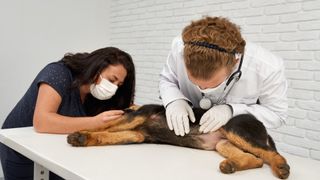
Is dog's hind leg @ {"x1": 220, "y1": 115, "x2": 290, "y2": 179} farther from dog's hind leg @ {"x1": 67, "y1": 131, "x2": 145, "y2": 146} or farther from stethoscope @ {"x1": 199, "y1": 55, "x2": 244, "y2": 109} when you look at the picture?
dog's hind leg @ {"x1": 67, "y1": 131, "x2": 145, "y2": 146}

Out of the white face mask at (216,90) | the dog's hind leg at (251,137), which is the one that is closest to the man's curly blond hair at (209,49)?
the white face mask at (216,90)

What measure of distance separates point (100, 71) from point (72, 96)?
172 mm

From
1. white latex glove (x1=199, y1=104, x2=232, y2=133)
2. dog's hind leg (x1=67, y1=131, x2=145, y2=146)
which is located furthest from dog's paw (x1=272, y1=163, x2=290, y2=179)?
dog's hind leg (x1=67, y1=131, x2=145, y2=146)

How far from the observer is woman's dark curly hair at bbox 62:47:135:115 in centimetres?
160

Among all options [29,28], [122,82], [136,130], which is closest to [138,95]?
[29,28]

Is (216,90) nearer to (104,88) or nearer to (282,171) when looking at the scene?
(282,171)

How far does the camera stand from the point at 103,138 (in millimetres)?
1255

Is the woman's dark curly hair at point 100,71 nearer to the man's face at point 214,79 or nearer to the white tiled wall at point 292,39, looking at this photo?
the man's face at point 214,79

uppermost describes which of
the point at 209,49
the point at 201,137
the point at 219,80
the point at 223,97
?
the point at 209,49

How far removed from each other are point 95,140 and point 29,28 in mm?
2118

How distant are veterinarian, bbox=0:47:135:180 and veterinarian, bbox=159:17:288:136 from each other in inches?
9.8

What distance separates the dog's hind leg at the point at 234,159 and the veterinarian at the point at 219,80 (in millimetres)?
83

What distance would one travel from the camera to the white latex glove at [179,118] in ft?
4.32

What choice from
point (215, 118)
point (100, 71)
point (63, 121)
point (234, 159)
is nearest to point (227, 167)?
point (234, 159)
